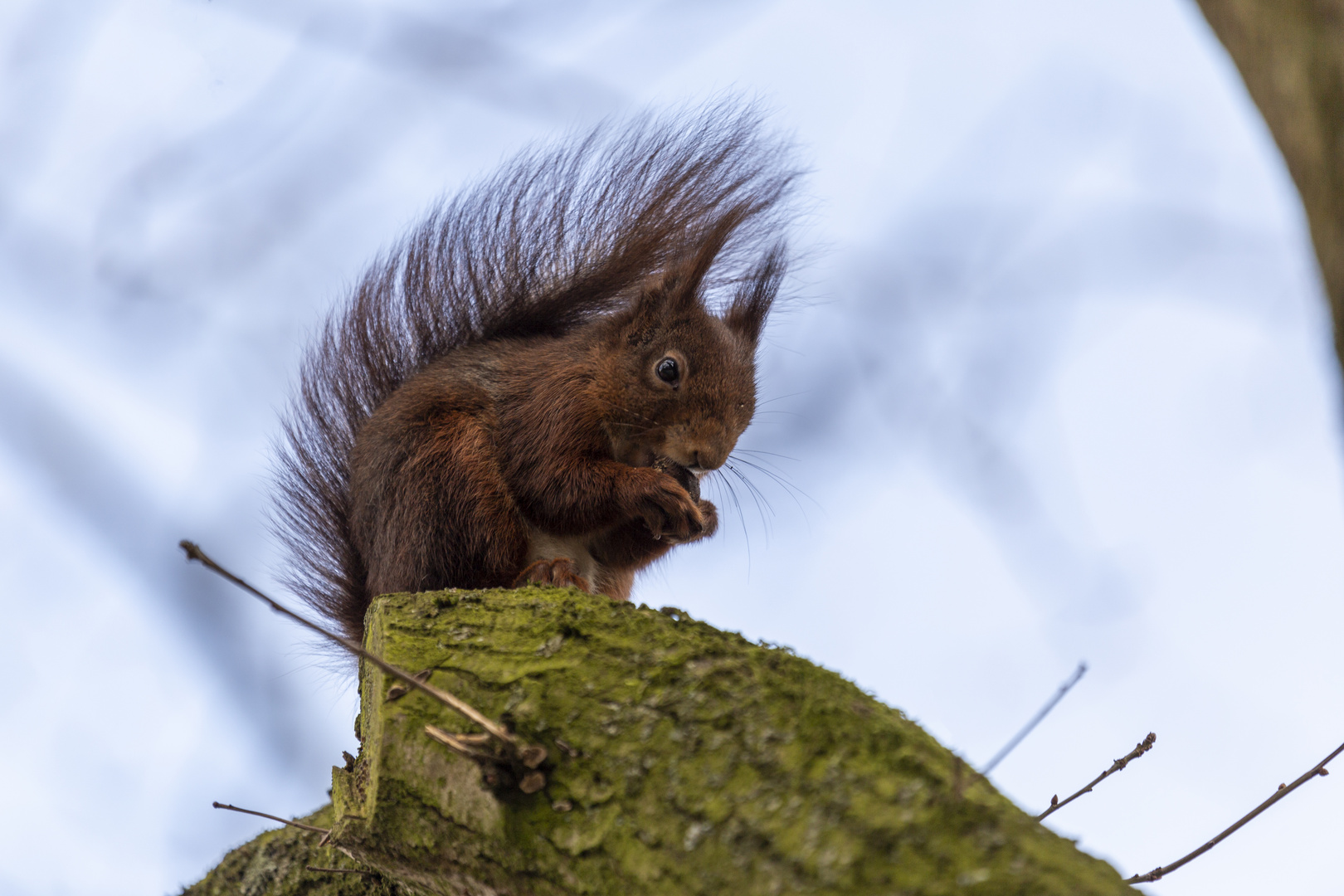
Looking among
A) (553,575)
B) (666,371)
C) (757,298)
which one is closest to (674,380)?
(666,371)

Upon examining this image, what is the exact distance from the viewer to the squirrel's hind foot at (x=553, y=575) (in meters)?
2.16

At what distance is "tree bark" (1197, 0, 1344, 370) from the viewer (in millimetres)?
734

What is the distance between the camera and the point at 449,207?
281 cm

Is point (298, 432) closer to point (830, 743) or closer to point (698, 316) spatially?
point (698, 316)

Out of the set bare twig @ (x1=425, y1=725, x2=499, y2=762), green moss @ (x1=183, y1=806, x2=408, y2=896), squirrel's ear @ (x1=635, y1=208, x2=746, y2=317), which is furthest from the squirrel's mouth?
bare twig @ (x1=425, y1=725, x2=499, y2=762)

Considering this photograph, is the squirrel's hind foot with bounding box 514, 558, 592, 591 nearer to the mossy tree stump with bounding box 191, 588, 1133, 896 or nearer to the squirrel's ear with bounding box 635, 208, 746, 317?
the mossy tree stump with bounding box 191, 588, 1133, 896

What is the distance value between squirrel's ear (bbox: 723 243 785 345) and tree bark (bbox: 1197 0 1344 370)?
79.9 inches

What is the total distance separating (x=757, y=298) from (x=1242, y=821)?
5.88 feet

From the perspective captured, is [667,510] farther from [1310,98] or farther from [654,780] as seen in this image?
[1310,98]

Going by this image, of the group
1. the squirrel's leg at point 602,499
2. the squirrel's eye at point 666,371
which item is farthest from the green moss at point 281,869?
the squirrel's eye at point 666,371

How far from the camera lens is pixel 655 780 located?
49.2 inches

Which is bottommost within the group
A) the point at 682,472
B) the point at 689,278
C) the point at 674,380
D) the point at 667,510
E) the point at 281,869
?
the point at 281,869

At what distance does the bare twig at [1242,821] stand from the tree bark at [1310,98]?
0.86 meters

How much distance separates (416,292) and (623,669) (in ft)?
5.09
